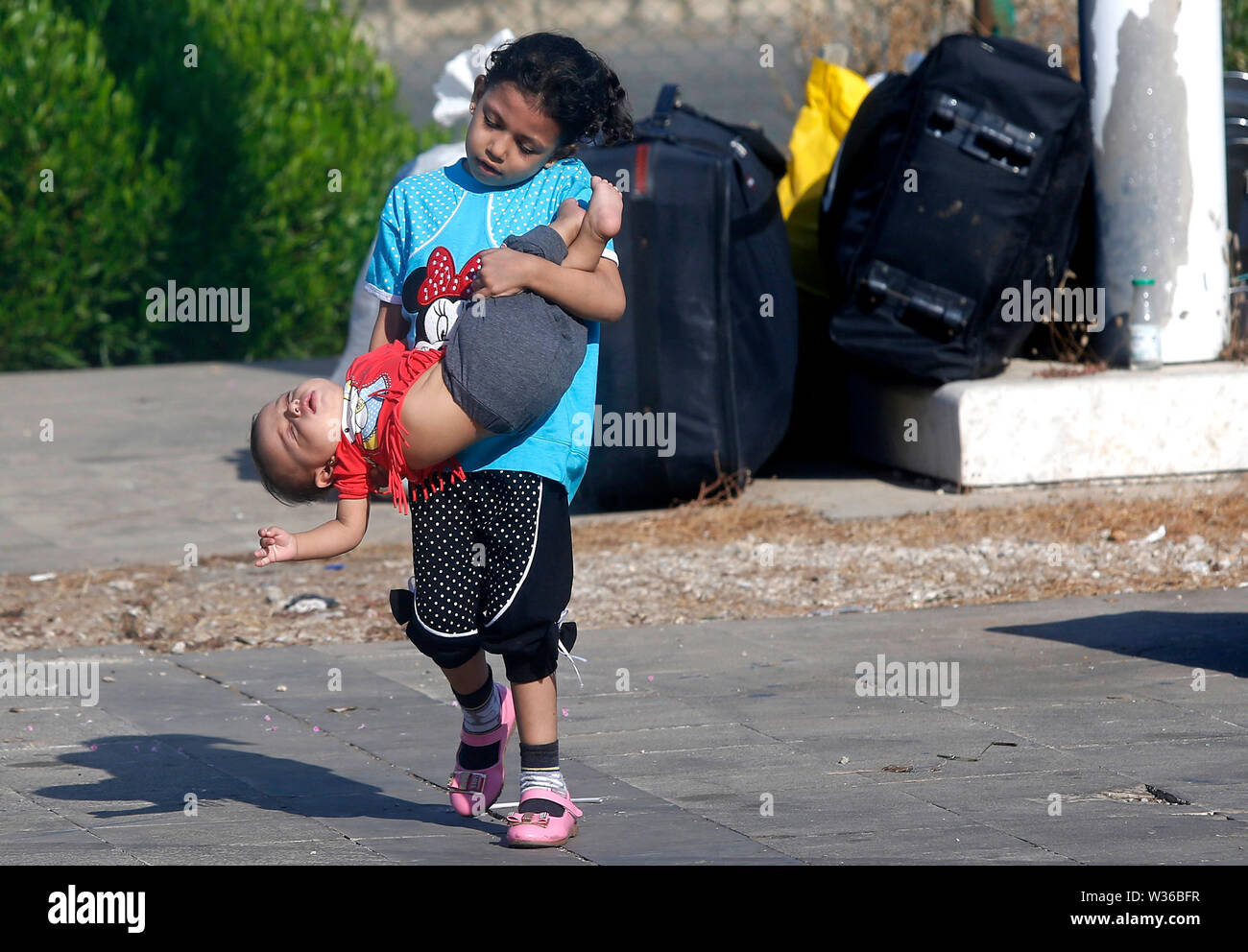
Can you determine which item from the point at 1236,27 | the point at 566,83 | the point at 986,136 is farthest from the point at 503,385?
the point at 1236,27

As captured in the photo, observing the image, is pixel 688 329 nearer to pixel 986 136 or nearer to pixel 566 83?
pixel 986 136

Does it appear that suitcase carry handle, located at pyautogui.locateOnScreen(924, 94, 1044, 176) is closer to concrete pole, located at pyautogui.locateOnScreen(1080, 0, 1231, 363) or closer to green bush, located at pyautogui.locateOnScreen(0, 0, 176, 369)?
concrete pole, located at pyautogui.locateOnScreen(1080, 0, 1231, 363)

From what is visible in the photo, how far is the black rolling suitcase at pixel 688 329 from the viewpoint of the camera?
6.59 m

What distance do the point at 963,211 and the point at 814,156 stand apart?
1.29m

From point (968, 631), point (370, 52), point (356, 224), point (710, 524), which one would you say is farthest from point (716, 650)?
point (370, 52)

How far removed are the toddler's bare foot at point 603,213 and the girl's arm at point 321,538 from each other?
2.21 ft

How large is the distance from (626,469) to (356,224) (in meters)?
4.41

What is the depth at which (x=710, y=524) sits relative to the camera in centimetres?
663

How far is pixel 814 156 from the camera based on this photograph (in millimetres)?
7957

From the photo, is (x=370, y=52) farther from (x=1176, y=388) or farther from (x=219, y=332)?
(x=1176, y=388)

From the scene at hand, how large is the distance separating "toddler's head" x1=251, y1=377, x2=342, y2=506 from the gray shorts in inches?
9.1

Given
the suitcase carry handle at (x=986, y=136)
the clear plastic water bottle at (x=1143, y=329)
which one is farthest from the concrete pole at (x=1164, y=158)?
the suitcase carry handle at (x=986, y=136)

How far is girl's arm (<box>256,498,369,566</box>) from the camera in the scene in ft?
10.7

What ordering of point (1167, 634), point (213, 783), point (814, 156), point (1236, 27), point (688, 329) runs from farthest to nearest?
point (1236, 27)
point (814, 156)
point (688, 329)
point (1167, 634)
point (213, 783)
